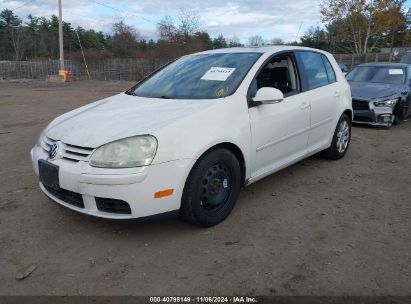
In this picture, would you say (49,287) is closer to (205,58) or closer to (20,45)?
(205,58)

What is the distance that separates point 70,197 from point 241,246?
1.51 metres

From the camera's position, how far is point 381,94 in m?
8.55

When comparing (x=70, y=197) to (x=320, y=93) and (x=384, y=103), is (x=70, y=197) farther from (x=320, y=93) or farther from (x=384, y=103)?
(x=384, y=103)

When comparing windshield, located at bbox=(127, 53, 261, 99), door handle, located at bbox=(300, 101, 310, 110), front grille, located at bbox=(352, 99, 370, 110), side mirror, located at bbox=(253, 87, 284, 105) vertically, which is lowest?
front grille, located at bbox=(352, 99, 370, 110)

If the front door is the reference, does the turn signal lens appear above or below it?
below

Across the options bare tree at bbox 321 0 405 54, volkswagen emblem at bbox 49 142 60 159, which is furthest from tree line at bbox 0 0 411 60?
volkswagen emblem at bbox 49 142 60 159

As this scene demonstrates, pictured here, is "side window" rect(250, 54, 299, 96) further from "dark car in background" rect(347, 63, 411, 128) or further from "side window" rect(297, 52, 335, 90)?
"dark car in background" rect(347, 63, 411, 128)

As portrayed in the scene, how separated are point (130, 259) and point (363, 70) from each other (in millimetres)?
8703

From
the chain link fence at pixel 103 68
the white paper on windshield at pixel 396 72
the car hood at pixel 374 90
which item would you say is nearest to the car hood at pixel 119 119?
the car hood at pixel 374 90

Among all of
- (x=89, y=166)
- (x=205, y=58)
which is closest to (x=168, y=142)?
(x=89, y=166)

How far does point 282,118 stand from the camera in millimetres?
4305

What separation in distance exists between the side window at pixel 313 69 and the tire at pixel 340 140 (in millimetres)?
736

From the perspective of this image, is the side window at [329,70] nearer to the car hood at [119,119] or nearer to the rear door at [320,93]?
the rear door at [320,93]

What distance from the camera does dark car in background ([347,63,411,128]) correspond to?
8500 mm
